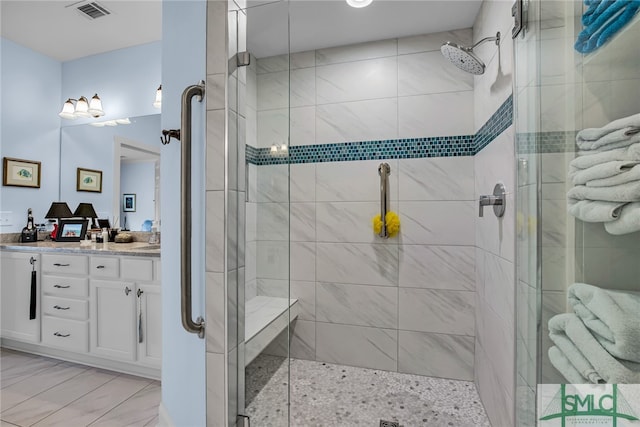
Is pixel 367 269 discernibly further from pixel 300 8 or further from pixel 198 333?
pixel 300 8

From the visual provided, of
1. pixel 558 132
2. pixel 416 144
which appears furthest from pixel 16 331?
pixel 558 132

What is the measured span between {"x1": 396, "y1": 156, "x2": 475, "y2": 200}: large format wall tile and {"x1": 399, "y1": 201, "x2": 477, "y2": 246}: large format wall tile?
0.05 metres

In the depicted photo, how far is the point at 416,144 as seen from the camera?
212 centimetres

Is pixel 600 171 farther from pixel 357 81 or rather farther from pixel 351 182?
pixel 357 81

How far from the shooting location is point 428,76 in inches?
82.7

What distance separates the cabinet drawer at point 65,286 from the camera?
216cm

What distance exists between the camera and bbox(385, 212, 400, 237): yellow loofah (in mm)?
2107

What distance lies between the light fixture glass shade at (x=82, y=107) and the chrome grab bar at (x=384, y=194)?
282 centimetres

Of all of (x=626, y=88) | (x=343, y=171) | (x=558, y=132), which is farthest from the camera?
(x=343, y=171)

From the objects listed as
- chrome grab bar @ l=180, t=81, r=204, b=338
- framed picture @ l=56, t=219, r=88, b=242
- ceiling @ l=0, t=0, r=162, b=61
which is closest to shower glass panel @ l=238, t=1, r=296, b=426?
chrome grab bar @ l=180, t=81, r=204, b=338

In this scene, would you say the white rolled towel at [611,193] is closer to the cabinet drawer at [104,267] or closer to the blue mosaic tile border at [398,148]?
the blue mosaic tile border at [398,148]

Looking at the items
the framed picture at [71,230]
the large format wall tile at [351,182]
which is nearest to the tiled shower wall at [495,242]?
the large format wall tile at [351,182]

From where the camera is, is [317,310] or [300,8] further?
[317,310]

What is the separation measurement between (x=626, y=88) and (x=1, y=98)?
399cm
